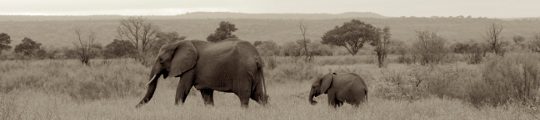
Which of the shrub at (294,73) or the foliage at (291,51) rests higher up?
the shrub at (294,73)

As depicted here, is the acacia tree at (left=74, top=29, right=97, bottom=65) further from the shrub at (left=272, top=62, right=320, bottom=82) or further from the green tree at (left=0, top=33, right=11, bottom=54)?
the shrub at (left=272, top=62, right=320, bottom=82)

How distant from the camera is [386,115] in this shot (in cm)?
884

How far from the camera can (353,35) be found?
156ft

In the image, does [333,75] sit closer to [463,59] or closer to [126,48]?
[463,59]

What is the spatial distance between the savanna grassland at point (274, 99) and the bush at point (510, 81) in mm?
40

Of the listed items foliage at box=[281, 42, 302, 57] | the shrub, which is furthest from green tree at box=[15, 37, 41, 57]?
the shrub

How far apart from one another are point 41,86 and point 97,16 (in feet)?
564

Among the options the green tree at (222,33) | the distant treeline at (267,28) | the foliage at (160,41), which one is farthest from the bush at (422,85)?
the distant treeline at (267,28)

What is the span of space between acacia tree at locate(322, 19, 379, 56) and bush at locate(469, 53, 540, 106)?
35.3 metres

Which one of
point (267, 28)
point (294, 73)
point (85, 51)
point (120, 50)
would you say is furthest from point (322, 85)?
point (267, 28)

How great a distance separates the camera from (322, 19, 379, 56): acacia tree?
156 ft

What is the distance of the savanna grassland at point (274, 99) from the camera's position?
9031 mm

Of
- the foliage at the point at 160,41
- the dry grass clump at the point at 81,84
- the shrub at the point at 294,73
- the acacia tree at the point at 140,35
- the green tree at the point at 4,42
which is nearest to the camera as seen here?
the dry grass clump at the point at 81,84

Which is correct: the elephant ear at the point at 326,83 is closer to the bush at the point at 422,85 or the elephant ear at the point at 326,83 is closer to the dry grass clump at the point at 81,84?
the bush at the point at 422,85
